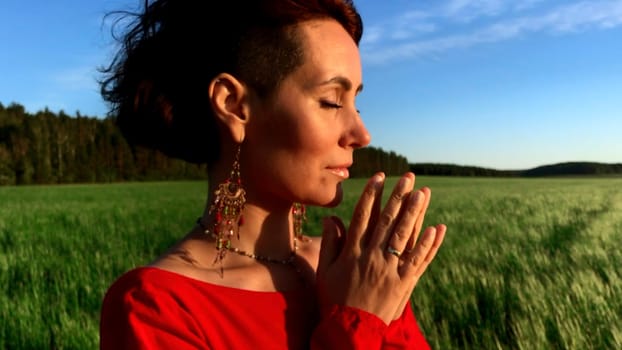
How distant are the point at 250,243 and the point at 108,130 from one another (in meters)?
59.2

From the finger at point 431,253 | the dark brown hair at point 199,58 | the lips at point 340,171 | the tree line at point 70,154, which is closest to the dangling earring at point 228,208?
the dark brown hair at point 199,58

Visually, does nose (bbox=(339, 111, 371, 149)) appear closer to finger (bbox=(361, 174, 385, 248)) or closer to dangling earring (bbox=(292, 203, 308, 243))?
finger (bbox=(361, 174, 385, 248))

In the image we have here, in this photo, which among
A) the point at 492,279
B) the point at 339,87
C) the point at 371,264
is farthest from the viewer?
the point at 492,279

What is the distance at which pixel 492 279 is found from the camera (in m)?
3.92

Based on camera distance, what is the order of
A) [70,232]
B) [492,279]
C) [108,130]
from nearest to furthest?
[492,279] → [70,232] → [108,130]

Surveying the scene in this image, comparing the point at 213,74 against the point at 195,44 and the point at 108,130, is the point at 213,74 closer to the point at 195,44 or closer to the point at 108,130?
the point at 195,44

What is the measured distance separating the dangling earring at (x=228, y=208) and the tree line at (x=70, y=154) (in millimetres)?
53565

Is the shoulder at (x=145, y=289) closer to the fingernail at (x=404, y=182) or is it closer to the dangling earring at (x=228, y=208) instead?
the dangling earring at (x=228, y=208)

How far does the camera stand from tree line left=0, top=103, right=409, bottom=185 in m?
54.2

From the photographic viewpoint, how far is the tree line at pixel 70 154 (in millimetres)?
54156

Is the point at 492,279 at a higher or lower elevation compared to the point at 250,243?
lower

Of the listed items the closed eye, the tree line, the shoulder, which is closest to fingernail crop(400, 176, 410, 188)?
the closed eye

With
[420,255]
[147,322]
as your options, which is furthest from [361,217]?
[147,322]

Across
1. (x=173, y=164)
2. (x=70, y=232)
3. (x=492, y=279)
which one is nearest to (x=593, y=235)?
(x=492, y=279)
